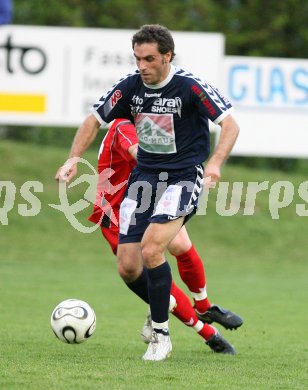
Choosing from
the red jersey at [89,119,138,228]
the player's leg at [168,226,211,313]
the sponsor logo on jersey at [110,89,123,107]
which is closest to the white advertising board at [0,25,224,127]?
the red jersey at [89,119,138,228]

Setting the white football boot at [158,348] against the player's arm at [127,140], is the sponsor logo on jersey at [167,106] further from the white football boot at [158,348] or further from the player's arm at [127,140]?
the white football boot at [158,348]

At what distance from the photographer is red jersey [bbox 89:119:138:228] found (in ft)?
25.7

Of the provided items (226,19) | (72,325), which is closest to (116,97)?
(72,325)

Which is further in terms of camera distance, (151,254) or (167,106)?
(167,106)

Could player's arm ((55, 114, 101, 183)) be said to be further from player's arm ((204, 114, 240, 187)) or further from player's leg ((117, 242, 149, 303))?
player's arm ((204, 114, 240, 187))

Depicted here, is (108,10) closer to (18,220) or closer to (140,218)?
(18,220)

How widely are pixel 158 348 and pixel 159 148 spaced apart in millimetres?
1375

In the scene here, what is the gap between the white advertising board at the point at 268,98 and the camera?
59.5 feet

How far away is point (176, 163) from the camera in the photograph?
22.7ft

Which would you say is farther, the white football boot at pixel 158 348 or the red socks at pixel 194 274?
the red socks at pixel 194 274

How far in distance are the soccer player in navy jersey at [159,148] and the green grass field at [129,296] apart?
65cm

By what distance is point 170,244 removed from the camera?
746cm

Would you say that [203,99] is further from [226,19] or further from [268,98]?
[226,19]

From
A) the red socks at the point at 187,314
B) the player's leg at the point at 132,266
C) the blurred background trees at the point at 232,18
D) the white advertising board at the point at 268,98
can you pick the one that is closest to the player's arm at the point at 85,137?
the player's leg at the point at 132,266
